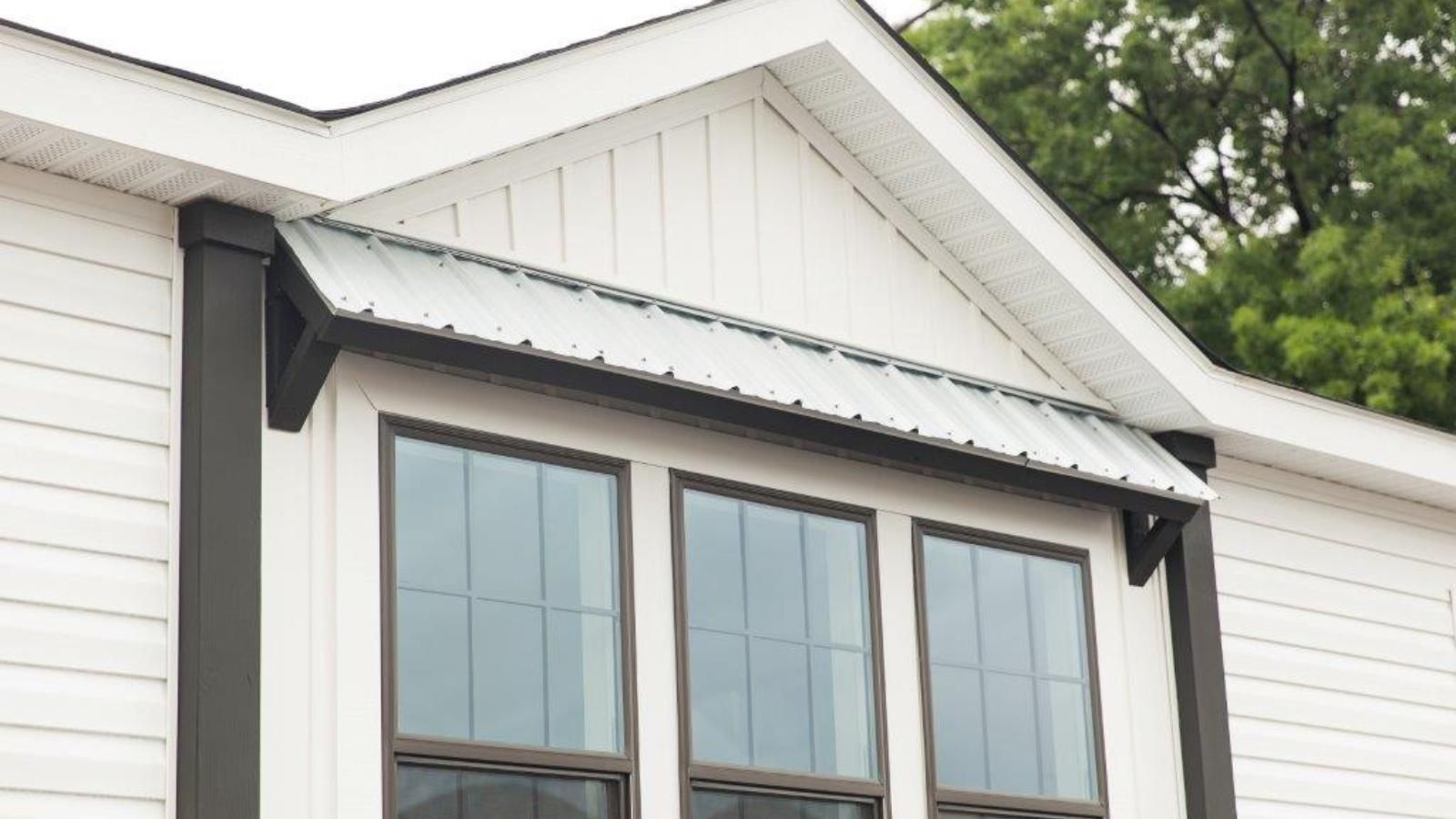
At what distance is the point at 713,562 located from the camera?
9.20 meters

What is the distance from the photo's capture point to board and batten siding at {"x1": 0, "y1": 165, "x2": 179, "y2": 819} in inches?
281

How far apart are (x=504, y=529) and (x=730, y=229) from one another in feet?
6.34

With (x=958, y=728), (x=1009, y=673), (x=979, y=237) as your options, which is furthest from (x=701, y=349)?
(x=1009, y=673)

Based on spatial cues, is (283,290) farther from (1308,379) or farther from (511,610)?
(1308,379)

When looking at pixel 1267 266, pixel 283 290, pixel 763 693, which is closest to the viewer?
pixel 283 290

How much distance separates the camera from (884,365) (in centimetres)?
1007

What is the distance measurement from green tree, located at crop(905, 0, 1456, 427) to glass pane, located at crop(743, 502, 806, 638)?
39.3 feet

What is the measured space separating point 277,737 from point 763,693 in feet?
7.38

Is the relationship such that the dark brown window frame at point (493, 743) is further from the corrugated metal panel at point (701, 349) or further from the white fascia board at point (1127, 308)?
the white fascia board at point (1127, 308)

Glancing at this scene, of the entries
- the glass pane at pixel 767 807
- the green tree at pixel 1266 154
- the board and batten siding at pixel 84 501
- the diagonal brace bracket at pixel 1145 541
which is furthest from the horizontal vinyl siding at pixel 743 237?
the green tree at pixel 1266 154

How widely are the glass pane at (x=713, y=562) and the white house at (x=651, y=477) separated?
0.02m

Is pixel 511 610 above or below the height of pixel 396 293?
below

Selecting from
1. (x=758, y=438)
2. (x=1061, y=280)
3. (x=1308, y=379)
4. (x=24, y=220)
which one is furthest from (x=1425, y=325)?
(x=24, y=220)

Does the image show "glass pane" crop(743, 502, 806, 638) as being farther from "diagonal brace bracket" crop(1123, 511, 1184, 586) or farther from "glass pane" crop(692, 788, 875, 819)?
"diagonal brace bracket" crop(1123, 511, 1184, 586)
